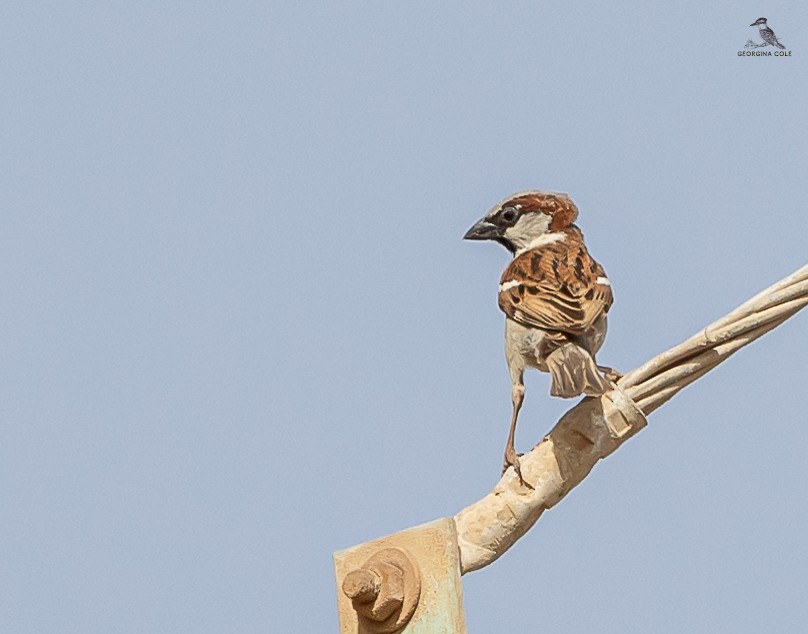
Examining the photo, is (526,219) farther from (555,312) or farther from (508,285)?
(555,312)

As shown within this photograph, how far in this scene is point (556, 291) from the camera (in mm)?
7129

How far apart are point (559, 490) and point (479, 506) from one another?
0.32 m

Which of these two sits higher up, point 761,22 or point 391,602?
point 761,22

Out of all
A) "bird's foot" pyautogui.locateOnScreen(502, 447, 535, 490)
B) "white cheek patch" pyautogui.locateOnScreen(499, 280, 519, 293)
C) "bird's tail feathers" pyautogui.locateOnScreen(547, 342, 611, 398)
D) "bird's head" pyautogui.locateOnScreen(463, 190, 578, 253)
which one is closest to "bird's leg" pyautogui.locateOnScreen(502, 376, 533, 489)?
"bird's foot" pyautogui.locateOnScreen(502, 447, 535, 490)

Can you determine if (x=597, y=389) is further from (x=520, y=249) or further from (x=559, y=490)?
(x=520, y=249)

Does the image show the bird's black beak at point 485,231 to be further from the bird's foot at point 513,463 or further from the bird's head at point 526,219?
the bird's foot at point 513,463

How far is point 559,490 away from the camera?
5324 mm

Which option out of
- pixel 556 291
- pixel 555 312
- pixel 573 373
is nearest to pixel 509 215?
pixel 556 291

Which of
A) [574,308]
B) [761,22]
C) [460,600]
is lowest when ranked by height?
[460,600]

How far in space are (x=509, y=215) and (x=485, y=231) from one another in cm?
17

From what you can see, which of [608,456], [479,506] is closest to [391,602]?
[479,506]

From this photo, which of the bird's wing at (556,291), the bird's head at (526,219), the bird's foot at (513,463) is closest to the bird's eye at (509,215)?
the bird's head at (526,219)

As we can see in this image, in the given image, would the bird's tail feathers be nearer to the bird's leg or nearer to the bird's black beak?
the bird's leg

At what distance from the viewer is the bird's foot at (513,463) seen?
5.30 meters
